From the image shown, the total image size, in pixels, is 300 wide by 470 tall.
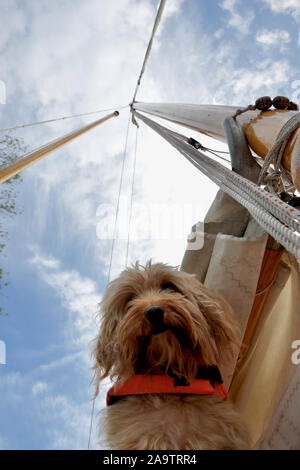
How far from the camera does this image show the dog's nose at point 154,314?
163 cm

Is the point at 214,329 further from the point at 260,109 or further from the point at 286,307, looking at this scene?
the point at 260,109

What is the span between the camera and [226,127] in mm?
2541

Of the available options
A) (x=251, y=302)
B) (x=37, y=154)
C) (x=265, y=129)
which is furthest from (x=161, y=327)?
(x=37, y=154)

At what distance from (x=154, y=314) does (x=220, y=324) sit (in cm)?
51

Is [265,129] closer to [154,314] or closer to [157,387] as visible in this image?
[154,314]

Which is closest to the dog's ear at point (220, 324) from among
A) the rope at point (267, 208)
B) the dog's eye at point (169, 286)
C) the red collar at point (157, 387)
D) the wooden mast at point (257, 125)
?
the dog's eye at point (169, 286)

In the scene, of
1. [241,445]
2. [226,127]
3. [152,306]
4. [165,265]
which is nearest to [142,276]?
[165,265]

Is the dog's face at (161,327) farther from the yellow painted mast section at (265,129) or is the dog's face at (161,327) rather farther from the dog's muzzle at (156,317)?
the yellow painted mast section at (265,129)

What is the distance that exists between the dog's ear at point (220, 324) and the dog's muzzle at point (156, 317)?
38 cm

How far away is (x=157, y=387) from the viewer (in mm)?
1585

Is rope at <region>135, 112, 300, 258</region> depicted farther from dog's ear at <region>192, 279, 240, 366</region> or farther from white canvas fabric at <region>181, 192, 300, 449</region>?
dog's ear at <region>192, 279, 240, 366</region>

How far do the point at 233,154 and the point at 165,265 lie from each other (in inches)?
43.8

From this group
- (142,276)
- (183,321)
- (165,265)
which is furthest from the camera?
(165,265)

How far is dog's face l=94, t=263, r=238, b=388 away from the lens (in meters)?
1.68
